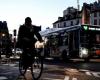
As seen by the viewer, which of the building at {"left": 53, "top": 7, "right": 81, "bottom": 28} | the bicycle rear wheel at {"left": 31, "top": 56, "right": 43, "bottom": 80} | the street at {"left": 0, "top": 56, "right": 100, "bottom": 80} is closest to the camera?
the bicycle rear wheel at {"left": 31, "top": 56, "right": 43, "bottom": 80}

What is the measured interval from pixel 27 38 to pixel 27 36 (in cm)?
7

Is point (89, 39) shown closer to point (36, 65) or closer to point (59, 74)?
point (59, 74)

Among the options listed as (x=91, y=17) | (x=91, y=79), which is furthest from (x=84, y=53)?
(x=91, y=17)

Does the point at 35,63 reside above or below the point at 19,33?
below

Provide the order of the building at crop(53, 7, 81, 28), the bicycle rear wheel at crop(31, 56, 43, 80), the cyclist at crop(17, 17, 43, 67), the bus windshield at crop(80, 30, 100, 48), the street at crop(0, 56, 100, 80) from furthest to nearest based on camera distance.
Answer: the building at crop(53, 7, 81, 28) → the bus windshield at crop(80, 30, 100, 48) → the street at crop(0, 56, 100, 80) → the cyclist at crop(17, 17, 43, 67) → the bicycle rear wheel at crop(31, 56, 43, 80)

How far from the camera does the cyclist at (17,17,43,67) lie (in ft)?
33.8

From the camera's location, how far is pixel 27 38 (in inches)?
408

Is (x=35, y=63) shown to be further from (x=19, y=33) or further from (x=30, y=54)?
(x=19, y=33)

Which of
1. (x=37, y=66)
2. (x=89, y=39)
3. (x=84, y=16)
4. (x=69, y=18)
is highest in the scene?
(x=69, y=18)

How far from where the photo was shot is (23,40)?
33.9 ft

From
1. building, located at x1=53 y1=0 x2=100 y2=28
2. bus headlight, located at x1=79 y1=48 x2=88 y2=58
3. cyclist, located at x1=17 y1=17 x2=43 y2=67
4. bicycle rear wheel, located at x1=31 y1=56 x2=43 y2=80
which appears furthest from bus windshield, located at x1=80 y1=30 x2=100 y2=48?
building, located at x1=53 y1=0 x2=100 y2=28

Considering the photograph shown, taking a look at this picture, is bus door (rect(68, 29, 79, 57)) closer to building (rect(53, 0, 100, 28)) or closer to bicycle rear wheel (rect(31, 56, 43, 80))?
bicycle rear wheel (rect(31, 56, 43, 80))

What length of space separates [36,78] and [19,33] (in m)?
1.44

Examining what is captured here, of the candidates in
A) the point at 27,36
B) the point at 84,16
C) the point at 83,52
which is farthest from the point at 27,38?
the point at 84,16
